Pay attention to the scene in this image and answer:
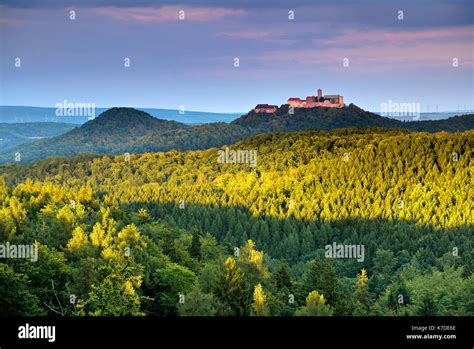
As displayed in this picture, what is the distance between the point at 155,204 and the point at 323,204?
42457 millimetres

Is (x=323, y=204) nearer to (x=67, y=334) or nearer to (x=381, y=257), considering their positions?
(x=381, y=257)

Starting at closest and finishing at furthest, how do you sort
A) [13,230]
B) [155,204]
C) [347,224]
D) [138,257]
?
[13,230]
[138,257]
[347,224]
[155,204]

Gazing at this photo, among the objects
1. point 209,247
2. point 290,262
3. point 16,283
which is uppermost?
point 16,283

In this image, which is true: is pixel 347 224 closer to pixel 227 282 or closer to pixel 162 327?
pixel 227 282

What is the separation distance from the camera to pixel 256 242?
132m

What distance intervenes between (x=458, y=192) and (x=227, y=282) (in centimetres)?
13745

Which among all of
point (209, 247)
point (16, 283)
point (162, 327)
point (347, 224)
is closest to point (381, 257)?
point (347, 224)

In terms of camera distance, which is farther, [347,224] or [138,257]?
[347,224]

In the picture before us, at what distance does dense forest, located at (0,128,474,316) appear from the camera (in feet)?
141

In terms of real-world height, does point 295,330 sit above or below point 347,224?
above

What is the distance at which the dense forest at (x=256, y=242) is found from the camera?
141 feet

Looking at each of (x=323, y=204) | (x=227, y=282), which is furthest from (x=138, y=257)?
(x=323, y=204)

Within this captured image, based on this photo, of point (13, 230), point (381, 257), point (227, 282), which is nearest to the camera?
point (227, 282)

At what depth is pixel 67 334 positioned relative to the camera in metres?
25.1
